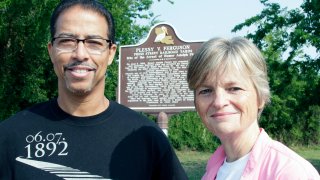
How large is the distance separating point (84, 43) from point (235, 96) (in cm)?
90

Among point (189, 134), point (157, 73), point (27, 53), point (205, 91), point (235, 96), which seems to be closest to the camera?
point (235, 96)

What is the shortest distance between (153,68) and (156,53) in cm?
32

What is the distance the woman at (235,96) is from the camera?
262cm

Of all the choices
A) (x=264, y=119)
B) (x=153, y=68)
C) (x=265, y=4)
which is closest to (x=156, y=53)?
(x=153, y=68)

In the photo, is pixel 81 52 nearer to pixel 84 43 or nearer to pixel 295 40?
pixel 84 43

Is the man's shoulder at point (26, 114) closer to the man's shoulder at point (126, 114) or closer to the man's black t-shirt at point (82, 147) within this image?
the man's black t-shirt at point (82, 147)

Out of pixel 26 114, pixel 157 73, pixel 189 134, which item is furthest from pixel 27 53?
pixel 26 114

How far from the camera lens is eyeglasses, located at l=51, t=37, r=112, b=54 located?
2742 millimetres

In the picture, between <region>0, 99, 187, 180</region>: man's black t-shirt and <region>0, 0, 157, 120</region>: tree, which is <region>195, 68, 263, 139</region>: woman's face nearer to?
<region>0, 99, 187, 180</region>: man's black t-shirt

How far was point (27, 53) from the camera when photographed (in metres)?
18.2

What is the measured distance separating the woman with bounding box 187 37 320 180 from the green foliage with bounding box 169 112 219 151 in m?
23.8

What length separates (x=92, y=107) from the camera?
2.79 m

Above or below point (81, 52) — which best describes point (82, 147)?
below

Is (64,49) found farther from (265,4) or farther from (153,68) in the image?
(265,4)
